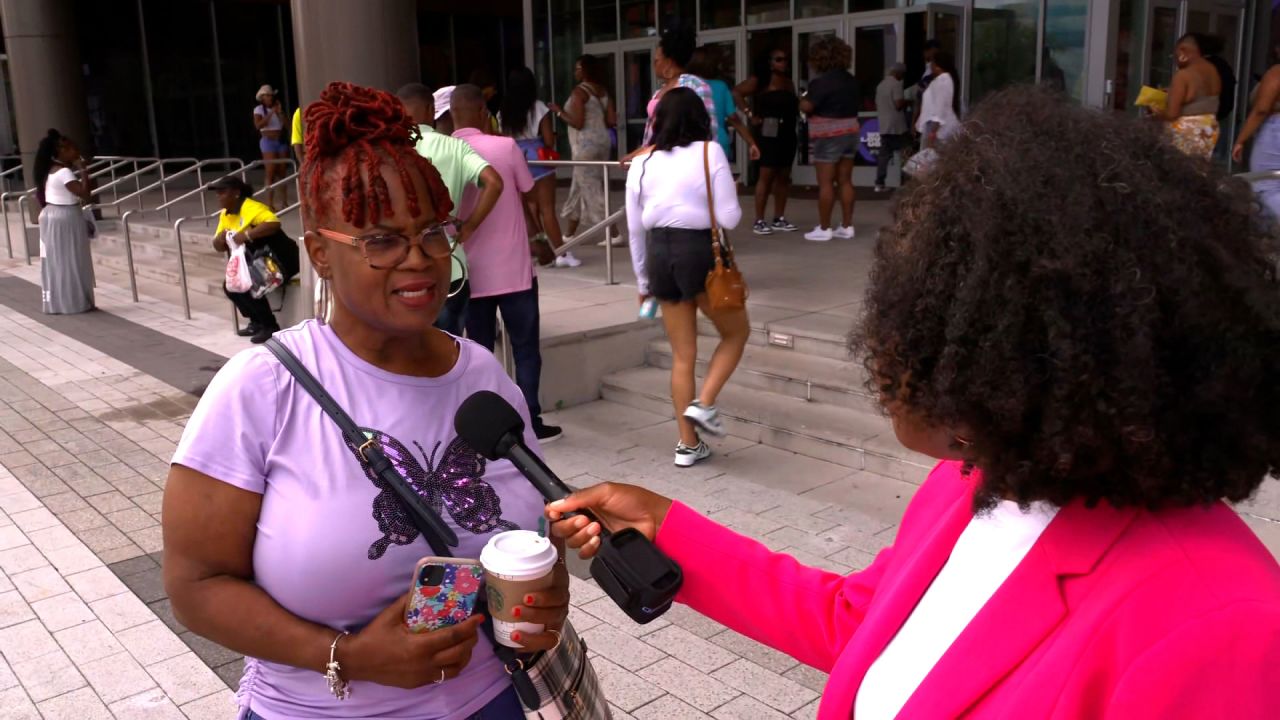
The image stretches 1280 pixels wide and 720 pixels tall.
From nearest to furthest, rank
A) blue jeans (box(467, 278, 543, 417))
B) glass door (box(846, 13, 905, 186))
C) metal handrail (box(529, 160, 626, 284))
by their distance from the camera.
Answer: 1. blue jeans (box(467, 278, 543, 417))
2. metal handrail (box(529, 160, 626, 284))
3. glass door (box(846, 13, 905, 186))

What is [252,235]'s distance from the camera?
9125 millimetres

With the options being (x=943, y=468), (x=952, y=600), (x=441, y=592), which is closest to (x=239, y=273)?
(x=441, y=592)

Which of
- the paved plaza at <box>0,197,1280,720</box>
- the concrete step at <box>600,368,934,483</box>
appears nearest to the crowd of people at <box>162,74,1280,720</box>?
the paved plaza at <box>0,197,1280,720</box>

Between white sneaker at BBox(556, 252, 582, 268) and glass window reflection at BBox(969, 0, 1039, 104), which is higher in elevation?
glass window reflection at BBox(969, 0, 1039, 104)

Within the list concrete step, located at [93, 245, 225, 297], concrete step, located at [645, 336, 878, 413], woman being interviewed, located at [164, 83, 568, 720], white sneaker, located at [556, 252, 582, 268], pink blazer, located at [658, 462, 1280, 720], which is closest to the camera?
pink blazer, located at [658, 462, 1280, 720]

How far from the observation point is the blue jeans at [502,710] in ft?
5.80

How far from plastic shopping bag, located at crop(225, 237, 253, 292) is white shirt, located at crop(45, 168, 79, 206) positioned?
11.8 feet

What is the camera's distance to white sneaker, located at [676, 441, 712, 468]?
579 cm

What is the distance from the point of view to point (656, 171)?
17.9 feet

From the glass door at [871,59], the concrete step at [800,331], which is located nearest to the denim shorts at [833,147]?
the concrete step at [800,331]

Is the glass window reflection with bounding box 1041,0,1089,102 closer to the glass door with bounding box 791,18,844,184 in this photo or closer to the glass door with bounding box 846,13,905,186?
the glass door with bounding box 846,13,905,186

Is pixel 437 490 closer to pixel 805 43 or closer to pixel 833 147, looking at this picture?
pixel 833 147

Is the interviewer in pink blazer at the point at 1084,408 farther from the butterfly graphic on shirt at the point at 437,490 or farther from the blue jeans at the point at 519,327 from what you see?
the blue jeans at the point at 519,327

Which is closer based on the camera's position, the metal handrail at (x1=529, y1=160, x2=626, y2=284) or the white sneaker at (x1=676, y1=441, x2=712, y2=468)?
the white sneaker at (x1=676, y1=441, x2=712, y2=468)
